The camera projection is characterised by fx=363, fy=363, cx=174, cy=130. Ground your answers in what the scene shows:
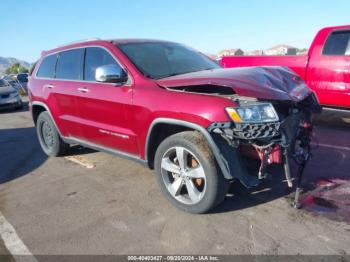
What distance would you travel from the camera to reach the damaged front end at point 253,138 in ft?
10.6

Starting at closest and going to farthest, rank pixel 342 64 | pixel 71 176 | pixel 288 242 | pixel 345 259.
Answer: pixel 345 259 → pixel 288 242 → pixel 71 176 → pixel 342 64

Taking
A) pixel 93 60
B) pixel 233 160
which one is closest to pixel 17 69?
pixel 93 60

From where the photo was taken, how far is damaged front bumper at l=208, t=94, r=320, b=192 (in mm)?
3250

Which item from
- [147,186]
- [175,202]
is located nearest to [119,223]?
[175,202]

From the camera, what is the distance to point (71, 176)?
5.17 m

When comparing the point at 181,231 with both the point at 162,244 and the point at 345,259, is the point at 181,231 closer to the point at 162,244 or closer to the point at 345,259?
the point at 162,244

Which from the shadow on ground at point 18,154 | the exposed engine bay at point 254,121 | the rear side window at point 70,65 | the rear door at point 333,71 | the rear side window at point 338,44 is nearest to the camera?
the exposed engine bay at point 254,121

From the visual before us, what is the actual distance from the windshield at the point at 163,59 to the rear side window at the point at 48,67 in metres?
1.84

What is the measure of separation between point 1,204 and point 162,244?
89.3 inches

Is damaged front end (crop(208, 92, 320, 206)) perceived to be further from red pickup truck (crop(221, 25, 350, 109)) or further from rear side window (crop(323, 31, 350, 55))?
rear side window (crop(323, 31, 350, 55))

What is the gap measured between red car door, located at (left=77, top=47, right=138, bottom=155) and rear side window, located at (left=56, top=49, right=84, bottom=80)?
0.17m

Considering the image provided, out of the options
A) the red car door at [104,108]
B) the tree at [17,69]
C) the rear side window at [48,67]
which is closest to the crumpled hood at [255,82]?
the red car door at [104,108]

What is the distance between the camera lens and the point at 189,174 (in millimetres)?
3654

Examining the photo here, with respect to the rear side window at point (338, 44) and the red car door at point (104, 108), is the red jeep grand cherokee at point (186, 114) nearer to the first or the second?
the red car door at point (104, 108)
